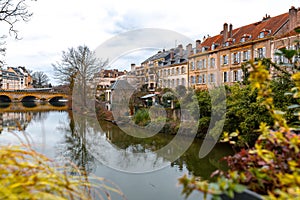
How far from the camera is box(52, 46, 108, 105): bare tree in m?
19.7

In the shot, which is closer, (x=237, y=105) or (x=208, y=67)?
(x=237, y=105)

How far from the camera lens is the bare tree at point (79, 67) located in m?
19.7

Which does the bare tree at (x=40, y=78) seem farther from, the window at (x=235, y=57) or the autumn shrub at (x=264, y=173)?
the autumn shrub at (x=264, y=173)

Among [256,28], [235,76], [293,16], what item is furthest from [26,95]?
[293,16]

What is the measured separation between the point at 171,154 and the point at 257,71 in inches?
286

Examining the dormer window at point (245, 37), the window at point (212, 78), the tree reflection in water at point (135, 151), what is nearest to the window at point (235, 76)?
the window at point (212, 78)

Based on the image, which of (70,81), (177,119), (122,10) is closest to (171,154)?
(177,119)

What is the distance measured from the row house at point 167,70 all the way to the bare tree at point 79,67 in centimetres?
462

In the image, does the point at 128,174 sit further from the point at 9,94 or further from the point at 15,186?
the point at 9,94

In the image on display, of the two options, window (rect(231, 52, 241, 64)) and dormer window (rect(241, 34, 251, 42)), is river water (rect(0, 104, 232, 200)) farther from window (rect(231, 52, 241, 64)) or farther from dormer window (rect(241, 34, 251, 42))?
dormer window (rect(241, 34, 251, 42))

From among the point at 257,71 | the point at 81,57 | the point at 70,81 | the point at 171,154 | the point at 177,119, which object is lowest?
the point at 171,154

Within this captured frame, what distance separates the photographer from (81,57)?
21203 mm

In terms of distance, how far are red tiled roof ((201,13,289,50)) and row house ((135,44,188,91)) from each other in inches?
159

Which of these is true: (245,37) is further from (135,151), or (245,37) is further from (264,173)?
(264,173)
